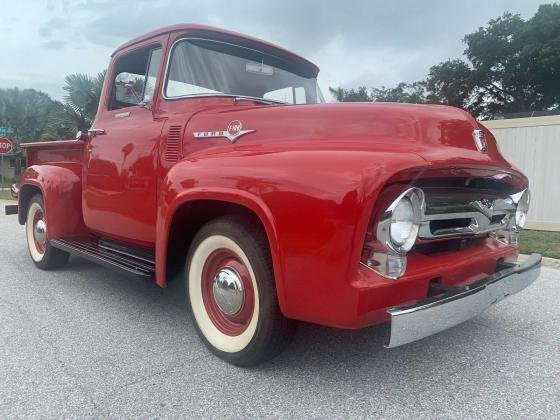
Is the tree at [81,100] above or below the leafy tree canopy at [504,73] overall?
below

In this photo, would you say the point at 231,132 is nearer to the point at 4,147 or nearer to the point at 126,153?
the point at 126,153

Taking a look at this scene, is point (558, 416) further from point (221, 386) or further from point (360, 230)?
point (221, 386)

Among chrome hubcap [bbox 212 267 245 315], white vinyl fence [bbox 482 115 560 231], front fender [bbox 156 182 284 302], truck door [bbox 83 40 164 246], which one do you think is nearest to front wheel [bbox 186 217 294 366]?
chrome hubcap [bbox 212 267 245 315]

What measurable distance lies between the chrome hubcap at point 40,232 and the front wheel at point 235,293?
114 inches

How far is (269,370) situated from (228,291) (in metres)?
0.50

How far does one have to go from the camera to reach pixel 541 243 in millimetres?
7250

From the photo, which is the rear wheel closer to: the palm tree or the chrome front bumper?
the chrome front bumper

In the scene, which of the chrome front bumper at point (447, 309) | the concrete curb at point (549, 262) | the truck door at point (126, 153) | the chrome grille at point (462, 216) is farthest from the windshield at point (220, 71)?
the concrete curb at point (549, 262)

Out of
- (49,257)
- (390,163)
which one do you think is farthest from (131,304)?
(390,163)

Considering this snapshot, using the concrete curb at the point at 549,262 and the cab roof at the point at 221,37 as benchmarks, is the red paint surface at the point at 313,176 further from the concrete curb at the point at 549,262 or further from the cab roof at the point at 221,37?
the concrete curb at the point at 549,262

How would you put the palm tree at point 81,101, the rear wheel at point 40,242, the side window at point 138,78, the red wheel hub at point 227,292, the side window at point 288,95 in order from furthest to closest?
the palm tree at point 81,101 < the rear wheel at point 40,242 < the side window at point 288,95 < the side window at point 138,78 < the red wheel hub at point 227,292

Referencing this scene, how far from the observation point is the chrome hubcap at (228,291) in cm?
274

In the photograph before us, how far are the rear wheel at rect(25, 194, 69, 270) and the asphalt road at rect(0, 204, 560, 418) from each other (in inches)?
47.5

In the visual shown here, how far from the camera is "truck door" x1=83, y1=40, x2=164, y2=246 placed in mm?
3602
